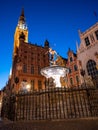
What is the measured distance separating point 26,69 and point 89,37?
19.8m

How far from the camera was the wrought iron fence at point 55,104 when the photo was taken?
5.38 meters

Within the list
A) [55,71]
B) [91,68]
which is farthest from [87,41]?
[55,71]

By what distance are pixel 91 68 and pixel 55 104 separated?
20730 millimetres

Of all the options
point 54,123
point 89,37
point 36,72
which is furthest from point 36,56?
point 54,123

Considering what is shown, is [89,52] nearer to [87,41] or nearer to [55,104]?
[87,41]

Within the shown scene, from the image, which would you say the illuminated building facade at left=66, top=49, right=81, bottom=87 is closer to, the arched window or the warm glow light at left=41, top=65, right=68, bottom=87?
the arched window

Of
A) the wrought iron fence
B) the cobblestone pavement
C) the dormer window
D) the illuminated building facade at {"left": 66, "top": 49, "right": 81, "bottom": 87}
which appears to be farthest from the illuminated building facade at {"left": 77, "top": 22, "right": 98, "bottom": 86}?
the cobblestone pavement

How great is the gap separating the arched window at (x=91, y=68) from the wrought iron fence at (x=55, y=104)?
1839cm

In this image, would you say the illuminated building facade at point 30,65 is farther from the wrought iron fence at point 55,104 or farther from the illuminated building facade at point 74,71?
the wrought iron fence at point 55,104

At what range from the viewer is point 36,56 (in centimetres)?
3712

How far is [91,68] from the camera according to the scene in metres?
24.3

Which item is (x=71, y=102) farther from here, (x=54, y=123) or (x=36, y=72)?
(x=36, y=72)

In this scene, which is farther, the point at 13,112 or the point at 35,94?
the point at 35,94

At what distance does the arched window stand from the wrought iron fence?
1839 centimetres
